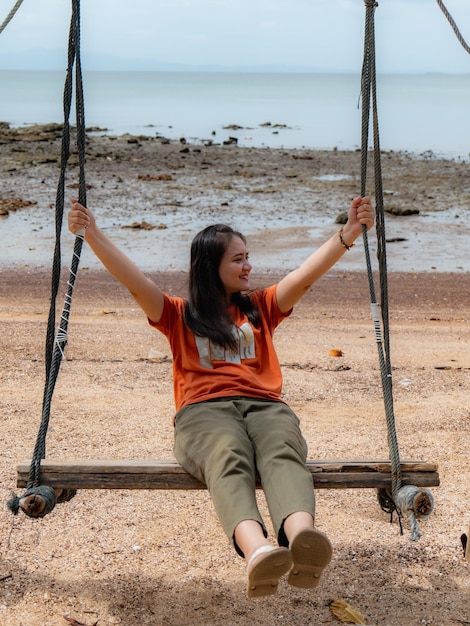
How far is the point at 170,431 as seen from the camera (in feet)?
19.0

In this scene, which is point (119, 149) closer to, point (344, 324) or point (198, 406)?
point (344, 324)

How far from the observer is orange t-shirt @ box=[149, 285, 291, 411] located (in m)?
3.79

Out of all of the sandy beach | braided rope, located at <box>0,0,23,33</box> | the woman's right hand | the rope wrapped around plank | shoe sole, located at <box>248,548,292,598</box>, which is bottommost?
the sandy beach

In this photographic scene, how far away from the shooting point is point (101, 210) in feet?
60.0

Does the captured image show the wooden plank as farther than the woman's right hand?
No

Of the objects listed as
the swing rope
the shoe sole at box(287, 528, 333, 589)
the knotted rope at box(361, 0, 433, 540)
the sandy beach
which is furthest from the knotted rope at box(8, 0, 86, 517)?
the knotted rope at box(361, 0, 433, 540)

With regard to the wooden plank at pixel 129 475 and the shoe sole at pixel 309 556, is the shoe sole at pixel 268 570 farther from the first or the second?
the wooden plank at pixel 129 475

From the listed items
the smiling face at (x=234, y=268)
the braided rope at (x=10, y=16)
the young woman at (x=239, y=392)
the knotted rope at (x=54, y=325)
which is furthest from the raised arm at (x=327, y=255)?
the braided rope at (x=10, y=16)

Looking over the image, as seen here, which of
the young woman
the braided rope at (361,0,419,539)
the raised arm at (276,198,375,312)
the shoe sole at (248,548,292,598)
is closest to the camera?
the shoe sole at (248,548,292,598)

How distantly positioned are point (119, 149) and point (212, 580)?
2615cm

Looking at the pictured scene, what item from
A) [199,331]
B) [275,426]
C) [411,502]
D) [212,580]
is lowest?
[212,580]

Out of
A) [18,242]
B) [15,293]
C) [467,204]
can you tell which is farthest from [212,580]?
[467,204]

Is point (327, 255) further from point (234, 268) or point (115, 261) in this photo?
point (115, 261)

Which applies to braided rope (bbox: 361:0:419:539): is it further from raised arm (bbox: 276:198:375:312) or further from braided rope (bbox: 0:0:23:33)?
braided rope (bbox: 0:0:23:33)
